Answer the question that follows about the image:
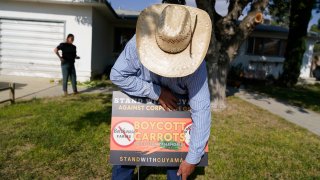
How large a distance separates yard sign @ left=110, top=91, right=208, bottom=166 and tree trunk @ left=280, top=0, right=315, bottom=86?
634 inches

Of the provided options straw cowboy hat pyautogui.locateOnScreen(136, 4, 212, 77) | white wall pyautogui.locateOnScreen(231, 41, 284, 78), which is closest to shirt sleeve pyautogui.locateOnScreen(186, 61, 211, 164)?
straw cowboy hat pyautogui.locateOnScreen(136, 4, 212, 77)

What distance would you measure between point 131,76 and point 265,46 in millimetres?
22064

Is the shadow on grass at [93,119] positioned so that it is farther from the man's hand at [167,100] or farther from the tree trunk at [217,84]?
the man's hand at [167,100]

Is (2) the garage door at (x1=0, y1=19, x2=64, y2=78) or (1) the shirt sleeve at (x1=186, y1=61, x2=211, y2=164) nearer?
(1) the shirt sleeve at (x1=186, y1=61, x2=211, y2=164)

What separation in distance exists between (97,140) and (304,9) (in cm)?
1498

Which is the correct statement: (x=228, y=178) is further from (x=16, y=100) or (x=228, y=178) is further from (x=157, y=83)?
A: (x=16, y=100)

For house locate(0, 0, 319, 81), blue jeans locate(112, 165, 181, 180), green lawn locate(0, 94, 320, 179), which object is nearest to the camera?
blue jeans locate(112, 165, 181, 180)

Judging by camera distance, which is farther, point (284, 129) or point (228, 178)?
point (284, 129)

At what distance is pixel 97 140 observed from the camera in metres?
6.01

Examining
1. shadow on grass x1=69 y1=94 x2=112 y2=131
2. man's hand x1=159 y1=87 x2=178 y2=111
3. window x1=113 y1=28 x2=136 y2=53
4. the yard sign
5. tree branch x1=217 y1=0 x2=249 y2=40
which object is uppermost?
tree branch x1=217 y1=0 x2=249 y2=40

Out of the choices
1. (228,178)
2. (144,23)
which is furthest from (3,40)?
(144,23)

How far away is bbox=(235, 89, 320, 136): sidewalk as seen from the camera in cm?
883

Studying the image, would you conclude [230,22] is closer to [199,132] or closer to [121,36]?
[199,132]

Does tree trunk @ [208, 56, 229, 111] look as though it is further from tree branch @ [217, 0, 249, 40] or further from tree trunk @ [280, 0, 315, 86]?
tree trunk @ [280, 0, 315, 86]
